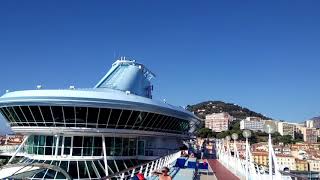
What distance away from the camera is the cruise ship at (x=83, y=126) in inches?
1178

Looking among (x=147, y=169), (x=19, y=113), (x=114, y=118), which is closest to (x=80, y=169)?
(x=114, y=118)

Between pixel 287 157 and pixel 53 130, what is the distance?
93.0 m

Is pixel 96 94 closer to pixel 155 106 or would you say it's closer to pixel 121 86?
pixel 155 106

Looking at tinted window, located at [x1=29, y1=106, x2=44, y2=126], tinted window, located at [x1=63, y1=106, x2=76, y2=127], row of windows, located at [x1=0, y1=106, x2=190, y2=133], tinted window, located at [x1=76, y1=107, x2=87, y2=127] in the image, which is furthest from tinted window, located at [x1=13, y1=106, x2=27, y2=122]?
tinted window, located at [x1=76, y1=107, x2=87, y2=127]

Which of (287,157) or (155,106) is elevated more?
(155,106)

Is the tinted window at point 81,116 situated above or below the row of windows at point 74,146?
above

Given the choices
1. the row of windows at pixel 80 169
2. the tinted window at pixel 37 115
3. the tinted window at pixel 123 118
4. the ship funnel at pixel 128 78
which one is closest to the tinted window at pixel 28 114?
the tinted window at pixel 37 115

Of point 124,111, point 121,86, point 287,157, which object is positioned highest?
point 121,86

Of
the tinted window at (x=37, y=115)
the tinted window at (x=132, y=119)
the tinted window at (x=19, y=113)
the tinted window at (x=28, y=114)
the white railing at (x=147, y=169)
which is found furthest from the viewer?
the tinted window at (x=132, y=119)

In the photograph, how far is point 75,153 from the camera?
3177 cm

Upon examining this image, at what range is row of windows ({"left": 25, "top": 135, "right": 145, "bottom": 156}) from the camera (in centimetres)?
3173

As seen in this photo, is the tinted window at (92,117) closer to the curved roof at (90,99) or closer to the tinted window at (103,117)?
the tinted window at (103,117)

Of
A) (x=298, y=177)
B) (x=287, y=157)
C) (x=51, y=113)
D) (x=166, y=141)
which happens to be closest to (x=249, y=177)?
(x=298, y=177)

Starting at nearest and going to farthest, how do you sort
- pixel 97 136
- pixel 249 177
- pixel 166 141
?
pixel 249 177 < pixel 97 136 < pixel 166 141
